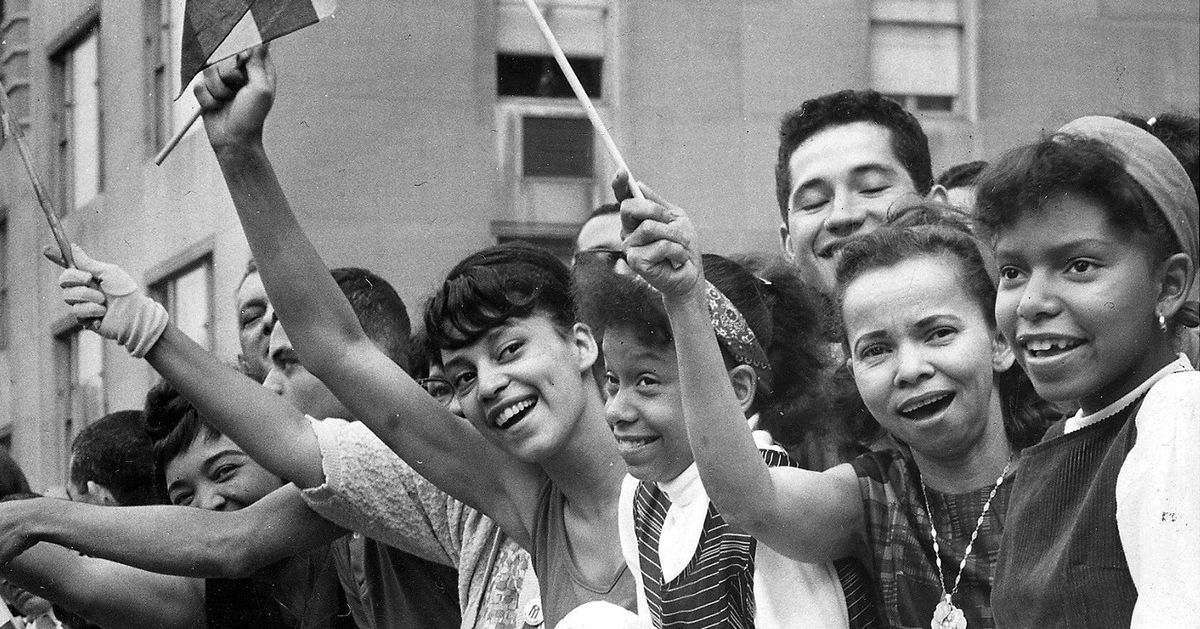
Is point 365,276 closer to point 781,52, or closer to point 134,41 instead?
point 781,52

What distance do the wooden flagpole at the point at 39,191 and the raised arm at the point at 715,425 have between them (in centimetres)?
145

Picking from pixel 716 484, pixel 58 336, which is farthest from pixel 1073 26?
pixel 58 336

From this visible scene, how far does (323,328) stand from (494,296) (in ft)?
1.02

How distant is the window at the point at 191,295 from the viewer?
8867 millimetres

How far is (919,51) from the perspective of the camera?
8531mm

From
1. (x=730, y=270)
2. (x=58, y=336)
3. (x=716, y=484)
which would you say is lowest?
(x=58, y=336)

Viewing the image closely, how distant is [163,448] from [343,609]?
0.55 meters

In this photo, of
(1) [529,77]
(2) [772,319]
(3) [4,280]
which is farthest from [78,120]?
(2) [772,319]

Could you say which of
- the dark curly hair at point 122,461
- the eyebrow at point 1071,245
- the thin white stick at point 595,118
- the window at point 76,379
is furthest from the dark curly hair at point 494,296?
the window at point 76,379

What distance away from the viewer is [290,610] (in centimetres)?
407

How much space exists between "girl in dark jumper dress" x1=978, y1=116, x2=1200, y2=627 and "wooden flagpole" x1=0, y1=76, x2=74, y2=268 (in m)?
1.88

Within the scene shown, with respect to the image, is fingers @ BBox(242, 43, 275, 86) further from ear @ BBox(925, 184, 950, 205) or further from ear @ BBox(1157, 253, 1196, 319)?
ear @ BBox(1157, 253, 1196, 319)

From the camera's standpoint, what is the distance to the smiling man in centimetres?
336

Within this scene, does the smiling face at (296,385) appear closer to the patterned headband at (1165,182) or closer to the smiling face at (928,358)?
the smiling face at (928,358)
